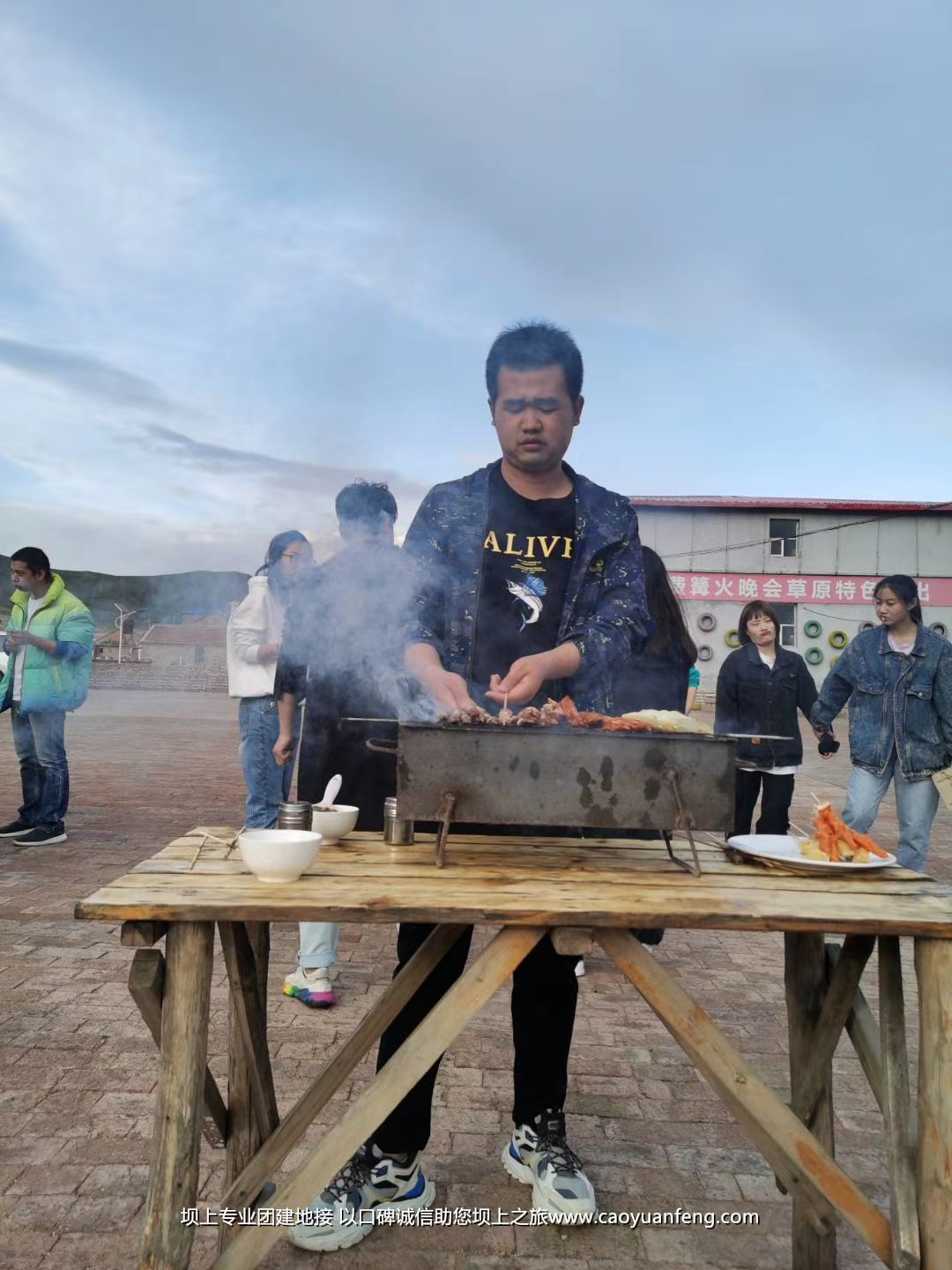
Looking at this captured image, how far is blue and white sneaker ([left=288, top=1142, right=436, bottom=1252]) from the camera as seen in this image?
2.25 meters

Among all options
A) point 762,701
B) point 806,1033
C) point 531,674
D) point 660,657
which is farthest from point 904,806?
point 531,674

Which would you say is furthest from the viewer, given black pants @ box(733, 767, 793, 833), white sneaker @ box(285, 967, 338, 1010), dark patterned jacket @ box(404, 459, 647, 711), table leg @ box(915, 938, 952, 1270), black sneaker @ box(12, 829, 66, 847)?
black sneaker @ box(12, 829, 66, 847)

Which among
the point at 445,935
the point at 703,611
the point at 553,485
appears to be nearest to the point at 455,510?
the point at 553,485

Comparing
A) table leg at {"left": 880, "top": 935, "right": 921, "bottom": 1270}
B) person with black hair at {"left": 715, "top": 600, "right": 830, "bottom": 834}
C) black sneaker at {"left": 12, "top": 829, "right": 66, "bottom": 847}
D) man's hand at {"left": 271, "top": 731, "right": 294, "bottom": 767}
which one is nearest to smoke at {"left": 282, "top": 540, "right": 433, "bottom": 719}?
man's hand at {"left": 271, "top": 731, "right": 294, "bottom": 767}

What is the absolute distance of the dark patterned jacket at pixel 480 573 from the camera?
2.74 meters

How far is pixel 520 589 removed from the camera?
276 centimetres

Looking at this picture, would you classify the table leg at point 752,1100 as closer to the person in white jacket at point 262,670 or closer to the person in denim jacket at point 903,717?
the person in white jacket at point 262,670

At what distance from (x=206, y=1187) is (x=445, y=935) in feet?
3.67

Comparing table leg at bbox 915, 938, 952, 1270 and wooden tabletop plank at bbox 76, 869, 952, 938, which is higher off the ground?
wooden tabletop plank at bbox 76, 869, 952, 938

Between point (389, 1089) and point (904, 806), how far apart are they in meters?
4.83

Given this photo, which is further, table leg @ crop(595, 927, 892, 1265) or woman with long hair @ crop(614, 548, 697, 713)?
woman with long hair @ crop(614, 548, 697, 713)

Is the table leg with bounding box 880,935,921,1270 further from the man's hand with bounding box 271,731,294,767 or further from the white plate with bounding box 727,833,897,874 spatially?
the man's hand with bounding box 271,731,294,767

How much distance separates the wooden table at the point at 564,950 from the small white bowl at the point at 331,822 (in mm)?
131

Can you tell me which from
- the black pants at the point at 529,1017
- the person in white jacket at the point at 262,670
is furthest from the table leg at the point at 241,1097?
the person in white jacket at the point at 262,670
